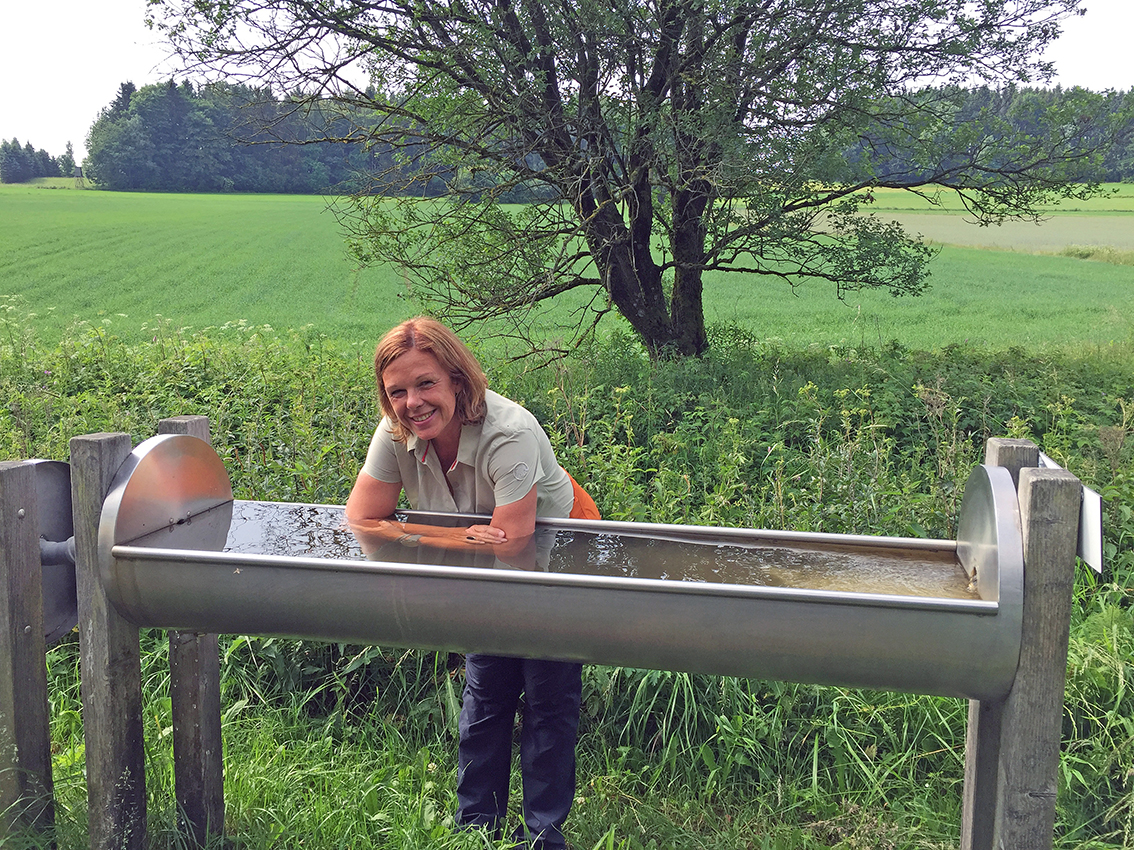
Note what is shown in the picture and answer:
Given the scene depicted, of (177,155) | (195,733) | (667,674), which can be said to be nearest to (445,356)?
(195,733)

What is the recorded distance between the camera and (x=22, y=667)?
221 centimetres

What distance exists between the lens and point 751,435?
214 inches

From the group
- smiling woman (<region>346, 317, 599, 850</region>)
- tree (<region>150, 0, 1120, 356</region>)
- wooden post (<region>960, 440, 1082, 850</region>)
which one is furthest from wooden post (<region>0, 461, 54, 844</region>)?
tree (<region>150, 0, 1120, 356</region>)

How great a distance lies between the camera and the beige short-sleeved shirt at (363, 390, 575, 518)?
7.91 feet

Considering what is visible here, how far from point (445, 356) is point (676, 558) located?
79 centimetres

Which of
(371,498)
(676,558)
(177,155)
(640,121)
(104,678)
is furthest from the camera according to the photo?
(177,155)

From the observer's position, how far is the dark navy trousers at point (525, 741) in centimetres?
250

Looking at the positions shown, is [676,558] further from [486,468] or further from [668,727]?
[668,727]

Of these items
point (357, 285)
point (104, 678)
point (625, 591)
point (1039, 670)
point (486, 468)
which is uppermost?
point (357, 285)

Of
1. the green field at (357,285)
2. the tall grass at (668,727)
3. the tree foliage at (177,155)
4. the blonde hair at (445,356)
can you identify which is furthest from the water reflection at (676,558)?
the tree foliage at (177,155)

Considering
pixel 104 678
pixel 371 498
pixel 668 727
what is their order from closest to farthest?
pixel 104 678, pixel 371 498, pixel 668 727

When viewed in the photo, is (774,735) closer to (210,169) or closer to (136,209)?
(136,209)

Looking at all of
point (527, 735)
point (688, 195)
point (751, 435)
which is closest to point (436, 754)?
point (527, 735)

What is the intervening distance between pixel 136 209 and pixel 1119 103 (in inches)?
1553
